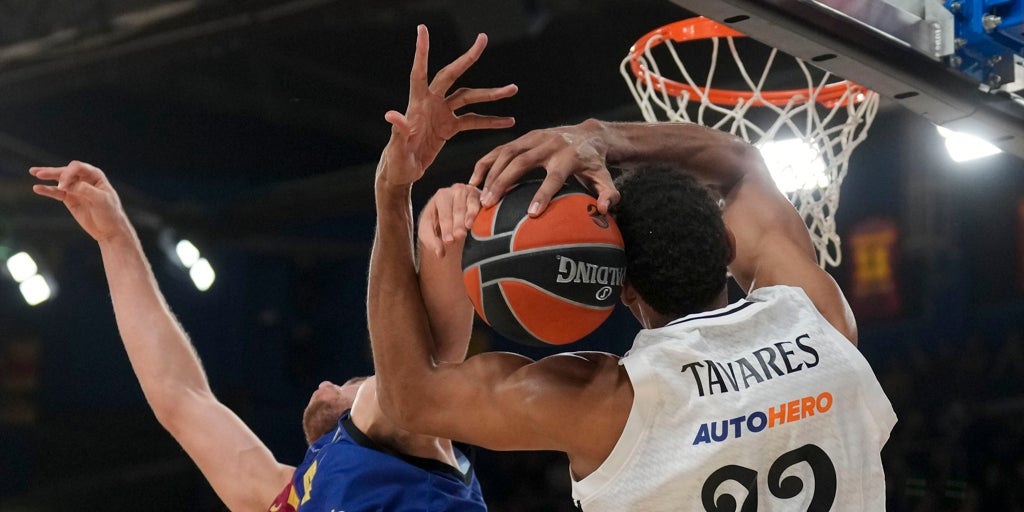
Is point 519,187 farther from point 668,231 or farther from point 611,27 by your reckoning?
point 611,27

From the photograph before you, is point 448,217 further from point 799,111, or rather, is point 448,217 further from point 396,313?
point 799,111

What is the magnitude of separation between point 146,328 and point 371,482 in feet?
3.10

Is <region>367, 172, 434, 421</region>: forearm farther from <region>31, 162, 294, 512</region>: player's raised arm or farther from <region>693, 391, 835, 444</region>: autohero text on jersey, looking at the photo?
<region>31, 162, 294, 512</region>: player's raised arm

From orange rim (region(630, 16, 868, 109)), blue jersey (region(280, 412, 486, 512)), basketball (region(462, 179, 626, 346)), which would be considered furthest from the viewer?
orange rim (region(630, 16, 868, 109))

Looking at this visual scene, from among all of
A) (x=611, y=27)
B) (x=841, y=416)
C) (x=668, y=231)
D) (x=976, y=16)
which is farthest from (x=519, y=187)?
(x=611, y=27)

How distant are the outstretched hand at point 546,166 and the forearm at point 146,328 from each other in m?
1.76

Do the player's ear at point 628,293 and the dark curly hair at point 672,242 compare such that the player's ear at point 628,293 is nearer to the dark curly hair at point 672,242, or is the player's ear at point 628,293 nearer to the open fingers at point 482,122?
the dark curly hair at point 672,242

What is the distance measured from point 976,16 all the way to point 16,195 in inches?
330

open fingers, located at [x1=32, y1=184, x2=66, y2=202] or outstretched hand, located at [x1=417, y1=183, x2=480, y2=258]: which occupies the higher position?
open fingers, located at [x1=32, y1=184, x2=66, y2=202]

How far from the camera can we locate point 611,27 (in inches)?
303

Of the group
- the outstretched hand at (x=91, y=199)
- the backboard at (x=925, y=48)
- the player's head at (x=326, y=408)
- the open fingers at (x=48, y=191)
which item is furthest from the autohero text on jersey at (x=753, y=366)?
the outstretched hand at (x=91, y=199)

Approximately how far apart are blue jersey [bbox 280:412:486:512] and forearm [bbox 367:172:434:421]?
0.96 metres

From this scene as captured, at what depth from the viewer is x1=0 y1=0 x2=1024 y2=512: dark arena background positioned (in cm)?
698

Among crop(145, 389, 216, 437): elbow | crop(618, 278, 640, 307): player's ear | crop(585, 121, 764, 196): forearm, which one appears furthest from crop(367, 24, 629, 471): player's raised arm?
crop(145, 389, 216, 437): elbow
